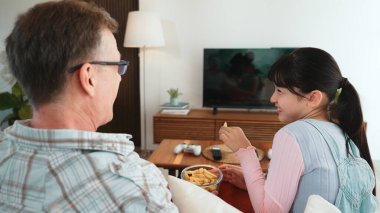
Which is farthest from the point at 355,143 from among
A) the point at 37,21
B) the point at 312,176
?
the point at 37,21

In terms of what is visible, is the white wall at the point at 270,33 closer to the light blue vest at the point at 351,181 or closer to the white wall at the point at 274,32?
the white wall at the point at 274,32

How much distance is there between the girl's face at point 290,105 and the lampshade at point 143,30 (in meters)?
2.05

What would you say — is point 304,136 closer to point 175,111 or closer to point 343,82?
point 343,82

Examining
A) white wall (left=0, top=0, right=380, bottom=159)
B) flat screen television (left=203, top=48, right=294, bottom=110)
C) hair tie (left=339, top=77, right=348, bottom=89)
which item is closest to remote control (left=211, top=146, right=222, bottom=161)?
hair tie (left=339, top=77, right=348, bottom=89)

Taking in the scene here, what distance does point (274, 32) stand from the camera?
332cm

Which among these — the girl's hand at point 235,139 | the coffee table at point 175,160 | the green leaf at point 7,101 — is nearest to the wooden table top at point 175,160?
the coffee table at point 175,160

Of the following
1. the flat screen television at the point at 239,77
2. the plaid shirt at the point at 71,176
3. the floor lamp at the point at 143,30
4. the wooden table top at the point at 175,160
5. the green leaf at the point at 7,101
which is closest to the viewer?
the plaid shirt at the point at 71,176

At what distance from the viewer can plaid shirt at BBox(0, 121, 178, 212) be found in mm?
565

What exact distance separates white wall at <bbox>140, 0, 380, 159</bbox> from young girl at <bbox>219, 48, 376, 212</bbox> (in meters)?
2.28

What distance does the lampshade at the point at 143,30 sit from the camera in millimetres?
3023

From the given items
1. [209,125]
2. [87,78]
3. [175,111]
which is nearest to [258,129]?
[209,125]

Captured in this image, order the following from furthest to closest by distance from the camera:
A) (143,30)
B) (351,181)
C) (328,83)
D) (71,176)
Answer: (143,30) < (328,83) < (351,181) < (71,176)

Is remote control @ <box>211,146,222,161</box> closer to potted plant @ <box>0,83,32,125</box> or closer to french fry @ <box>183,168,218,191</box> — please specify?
french fry @ <box>183,168,218,191</box>

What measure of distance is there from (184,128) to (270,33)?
4.54 feet
